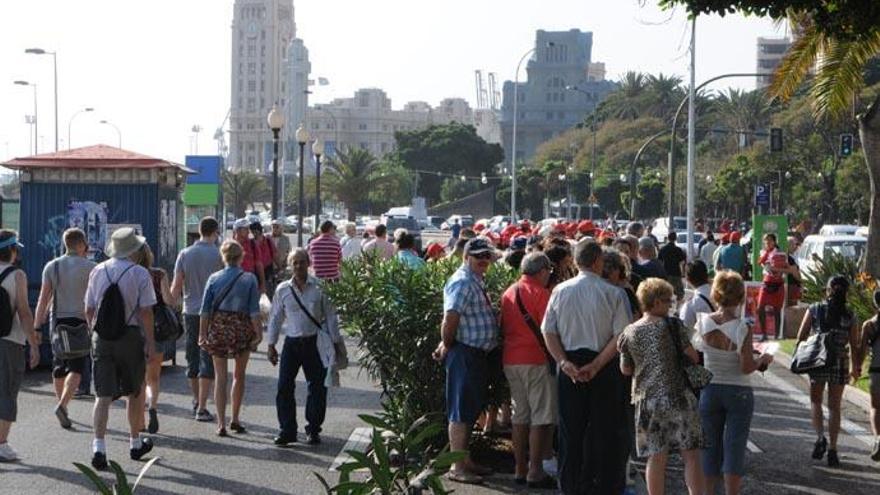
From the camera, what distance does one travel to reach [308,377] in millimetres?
12078

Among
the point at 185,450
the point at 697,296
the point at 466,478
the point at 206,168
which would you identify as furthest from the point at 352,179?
the point at 466,478

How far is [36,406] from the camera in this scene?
1406 centimetres

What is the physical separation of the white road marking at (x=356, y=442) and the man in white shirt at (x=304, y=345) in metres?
0.31

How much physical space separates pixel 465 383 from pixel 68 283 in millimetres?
4141

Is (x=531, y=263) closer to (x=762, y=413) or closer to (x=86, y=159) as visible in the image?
(x=762, y=413)

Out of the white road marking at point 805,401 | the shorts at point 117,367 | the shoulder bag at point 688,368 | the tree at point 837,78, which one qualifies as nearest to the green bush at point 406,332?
the shorts at point 117,367

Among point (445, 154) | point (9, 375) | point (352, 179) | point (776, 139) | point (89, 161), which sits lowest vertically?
point (9, 375)

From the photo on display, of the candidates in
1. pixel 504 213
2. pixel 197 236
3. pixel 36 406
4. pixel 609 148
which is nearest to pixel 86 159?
pixel 197 236

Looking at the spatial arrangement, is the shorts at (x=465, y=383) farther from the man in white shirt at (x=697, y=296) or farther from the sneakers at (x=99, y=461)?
the sneakers at (x=99, y=461)

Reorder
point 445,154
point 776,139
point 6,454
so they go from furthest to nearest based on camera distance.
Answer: point 445,154 → point 776,139 → point 6,454

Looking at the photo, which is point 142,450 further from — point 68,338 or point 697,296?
point 697,296

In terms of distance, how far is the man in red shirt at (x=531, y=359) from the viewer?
32.9ft

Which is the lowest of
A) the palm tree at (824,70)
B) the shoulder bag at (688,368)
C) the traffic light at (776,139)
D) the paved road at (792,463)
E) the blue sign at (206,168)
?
the paved road at (792,463)

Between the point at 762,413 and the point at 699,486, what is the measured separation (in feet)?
18.9
